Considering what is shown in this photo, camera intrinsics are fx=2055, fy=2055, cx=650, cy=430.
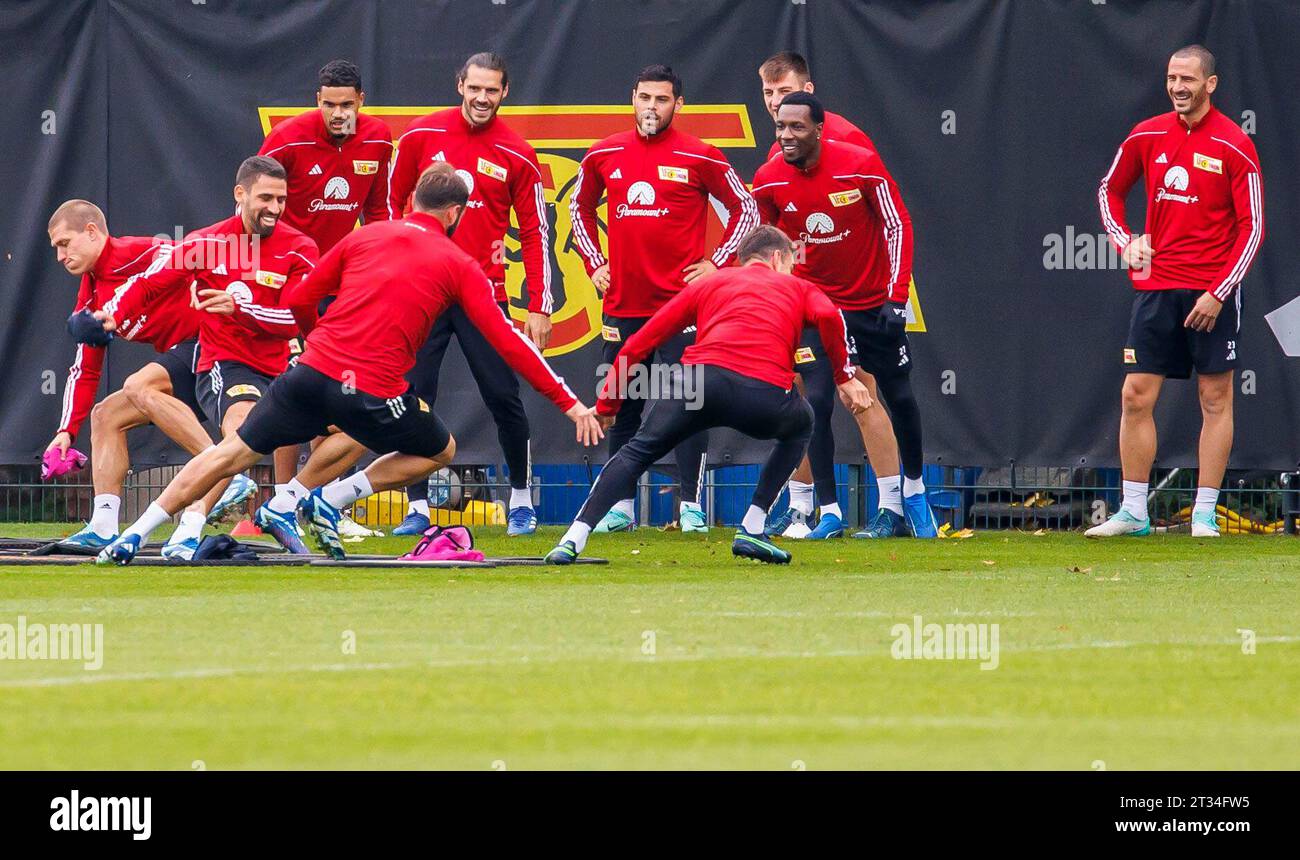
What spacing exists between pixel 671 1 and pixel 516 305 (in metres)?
2.20

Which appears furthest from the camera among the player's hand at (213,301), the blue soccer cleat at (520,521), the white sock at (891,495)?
the white sock at (891,495)

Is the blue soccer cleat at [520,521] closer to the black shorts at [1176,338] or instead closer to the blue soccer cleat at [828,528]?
the blue soccer cleat at [828,528]

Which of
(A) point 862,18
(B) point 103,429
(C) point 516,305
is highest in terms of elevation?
(A) point 862,18

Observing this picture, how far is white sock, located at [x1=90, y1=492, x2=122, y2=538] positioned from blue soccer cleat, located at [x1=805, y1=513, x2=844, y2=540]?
404 cm

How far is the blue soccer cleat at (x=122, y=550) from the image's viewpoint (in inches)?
362

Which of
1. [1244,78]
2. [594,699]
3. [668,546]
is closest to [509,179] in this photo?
[668,546]

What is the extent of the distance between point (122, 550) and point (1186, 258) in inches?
245

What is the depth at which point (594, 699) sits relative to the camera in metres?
4.94

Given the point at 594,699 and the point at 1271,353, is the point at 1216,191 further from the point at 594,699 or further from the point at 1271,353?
the point at 594,699

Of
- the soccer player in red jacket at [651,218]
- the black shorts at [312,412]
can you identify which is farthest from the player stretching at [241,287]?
the soccer player in red jacket at [651,218]

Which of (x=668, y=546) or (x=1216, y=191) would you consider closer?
(x=668, y=546)

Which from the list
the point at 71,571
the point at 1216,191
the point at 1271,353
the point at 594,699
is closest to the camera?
the point at 594,699

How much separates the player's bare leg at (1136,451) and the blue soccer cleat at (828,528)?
4.79 ft

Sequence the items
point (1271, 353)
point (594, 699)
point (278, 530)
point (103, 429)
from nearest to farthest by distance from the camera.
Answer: point (594, 699)
point (278, 530)
point (103, 429)
point (1271, 353)
